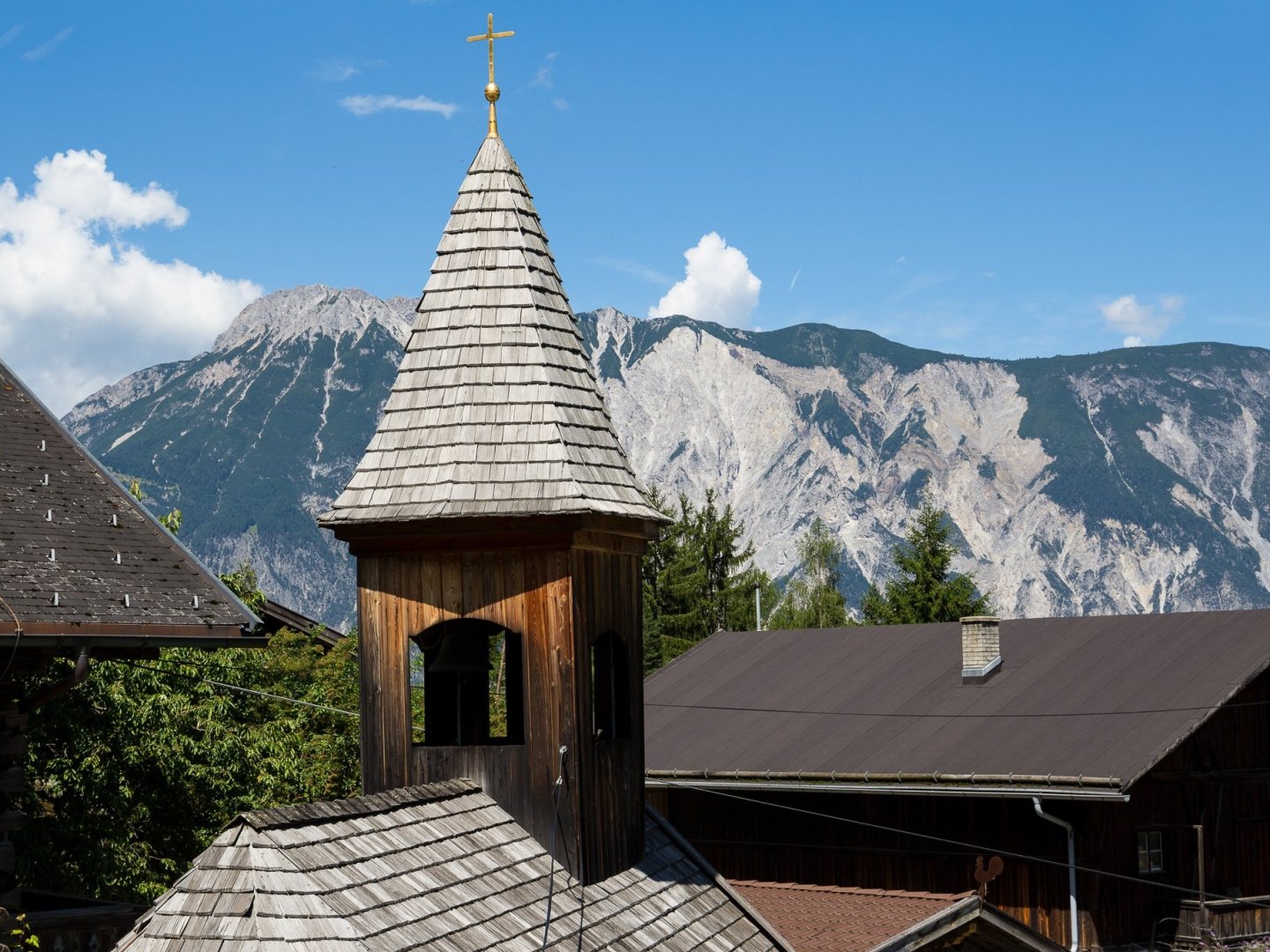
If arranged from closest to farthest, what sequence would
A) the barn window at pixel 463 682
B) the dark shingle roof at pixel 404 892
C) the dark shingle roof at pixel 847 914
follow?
the dark shingle roof at pixel 404 892
the barn window at pixel 463 682
the dark shingle roof at pixel 847 914

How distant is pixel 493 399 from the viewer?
11195 millimetres

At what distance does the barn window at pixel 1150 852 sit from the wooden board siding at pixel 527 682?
41.1ft

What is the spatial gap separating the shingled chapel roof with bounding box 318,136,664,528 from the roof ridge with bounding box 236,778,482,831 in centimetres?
169

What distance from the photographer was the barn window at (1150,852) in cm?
2189

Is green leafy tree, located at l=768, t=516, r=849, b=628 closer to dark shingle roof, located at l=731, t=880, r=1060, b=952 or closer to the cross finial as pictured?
dark shingle roof, located at l=731, t=880, r=1060, b=952

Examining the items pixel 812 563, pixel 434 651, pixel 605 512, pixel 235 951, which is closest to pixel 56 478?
pixel 434 651

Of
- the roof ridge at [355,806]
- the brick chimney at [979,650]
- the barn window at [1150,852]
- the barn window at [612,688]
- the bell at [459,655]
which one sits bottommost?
the barn window at [1150,852]

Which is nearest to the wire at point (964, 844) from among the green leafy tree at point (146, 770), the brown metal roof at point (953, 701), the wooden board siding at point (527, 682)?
the brown metal roof at point (953, 701)

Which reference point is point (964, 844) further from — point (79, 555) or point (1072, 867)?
point (79, 555)

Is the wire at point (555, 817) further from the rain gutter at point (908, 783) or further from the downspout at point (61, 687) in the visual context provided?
the rain gutter at point (908, 783)

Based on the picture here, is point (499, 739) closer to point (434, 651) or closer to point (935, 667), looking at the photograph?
point (434, 651)

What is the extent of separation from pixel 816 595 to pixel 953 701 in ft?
160

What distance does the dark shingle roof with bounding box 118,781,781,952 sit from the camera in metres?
7.88

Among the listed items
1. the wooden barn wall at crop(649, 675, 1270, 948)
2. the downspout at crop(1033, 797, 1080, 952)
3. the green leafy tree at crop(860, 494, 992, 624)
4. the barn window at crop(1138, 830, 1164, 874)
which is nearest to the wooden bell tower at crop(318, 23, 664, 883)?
the downspout at crop(1033, 797, 1080, 952)
